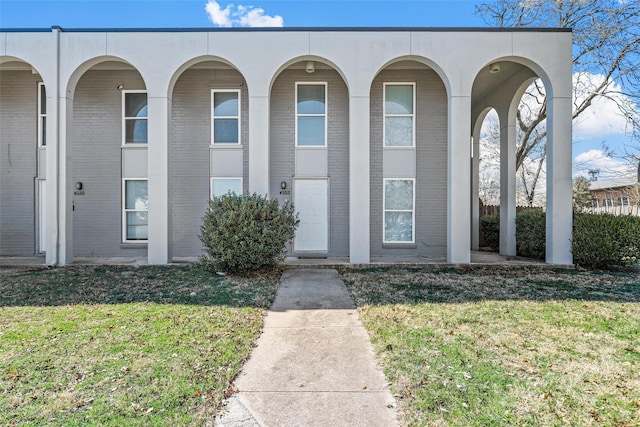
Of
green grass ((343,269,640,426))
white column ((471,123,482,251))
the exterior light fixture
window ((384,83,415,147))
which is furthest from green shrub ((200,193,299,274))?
white column ((471,123,482,251))

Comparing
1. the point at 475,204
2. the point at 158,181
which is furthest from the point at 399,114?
the point at 158,181

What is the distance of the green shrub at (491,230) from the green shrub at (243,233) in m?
8.00

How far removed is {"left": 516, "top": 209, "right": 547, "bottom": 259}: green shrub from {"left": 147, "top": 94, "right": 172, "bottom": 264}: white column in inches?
381

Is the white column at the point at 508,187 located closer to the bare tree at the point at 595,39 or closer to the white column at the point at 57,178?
the bare tree at the point at 595,39

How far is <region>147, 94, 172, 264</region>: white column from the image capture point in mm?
8836

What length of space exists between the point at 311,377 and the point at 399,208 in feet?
25.1

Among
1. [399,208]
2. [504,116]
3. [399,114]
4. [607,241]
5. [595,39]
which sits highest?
[595,39]

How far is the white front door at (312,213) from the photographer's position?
10.3 m

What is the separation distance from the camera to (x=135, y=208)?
34.0ft

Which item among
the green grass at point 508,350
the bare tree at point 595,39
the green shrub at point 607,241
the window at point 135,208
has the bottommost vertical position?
the green grass at point 508,350

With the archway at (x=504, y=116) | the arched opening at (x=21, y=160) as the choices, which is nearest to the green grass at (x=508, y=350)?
the archway at (x=504, y=116)

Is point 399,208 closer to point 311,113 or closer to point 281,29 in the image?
point 311,113

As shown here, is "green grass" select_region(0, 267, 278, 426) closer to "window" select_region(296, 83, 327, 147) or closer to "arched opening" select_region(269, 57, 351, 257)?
"arched opening" select_region(269, 57, 351, 257)

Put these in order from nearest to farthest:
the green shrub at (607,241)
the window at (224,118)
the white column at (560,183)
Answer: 1. the green shrub at (607,241)
2. the white column at (560,183)
3. the window at (224,118)
